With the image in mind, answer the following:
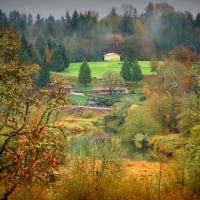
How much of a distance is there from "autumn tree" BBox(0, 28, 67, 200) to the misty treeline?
351ft

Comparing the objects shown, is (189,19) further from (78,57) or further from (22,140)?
(22,140)

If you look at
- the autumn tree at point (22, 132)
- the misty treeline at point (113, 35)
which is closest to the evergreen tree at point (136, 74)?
the misty treeline at point (113, 35)

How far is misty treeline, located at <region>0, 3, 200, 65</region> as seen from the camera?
134 meters

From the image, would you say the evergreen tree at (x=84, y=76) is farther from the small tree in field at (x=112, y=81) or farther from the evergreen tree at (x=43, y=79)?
the evergreen tree at (x=43, y=79)

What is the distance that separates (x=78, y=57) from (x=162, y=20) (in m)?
48.6

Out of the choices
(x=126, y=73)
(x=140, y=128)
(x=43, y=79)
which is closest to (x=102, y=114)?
(x=43, y=79)

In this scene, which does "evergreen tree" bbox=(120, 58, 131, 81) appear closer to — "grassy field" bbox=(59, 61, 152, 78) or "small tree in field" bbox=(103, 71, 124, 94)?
"small tree in field" bbox=(103, 71, 124, 94)

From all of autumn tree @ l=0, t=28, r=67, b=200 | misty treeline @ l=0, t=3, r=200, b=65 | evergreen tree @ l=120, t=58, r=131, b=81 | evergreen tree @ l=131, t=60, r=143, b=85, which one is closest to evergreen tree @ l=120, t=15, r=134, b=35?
misty treeline @ l=0, t=3, r=200, b=65

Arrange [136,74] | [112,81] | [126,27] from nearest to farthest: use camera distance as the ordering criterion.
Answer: [112,81] < [136,74] < [126,27]

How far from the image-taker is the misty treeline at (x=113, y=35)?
134 metres

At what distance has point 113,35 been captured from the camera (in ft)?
497

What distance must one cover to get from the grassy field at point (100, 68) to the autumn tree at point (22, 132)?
10572cm

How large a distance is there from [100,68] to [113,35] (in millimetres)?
28009

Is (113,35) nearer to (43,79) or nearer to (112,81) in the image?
(112,81)
